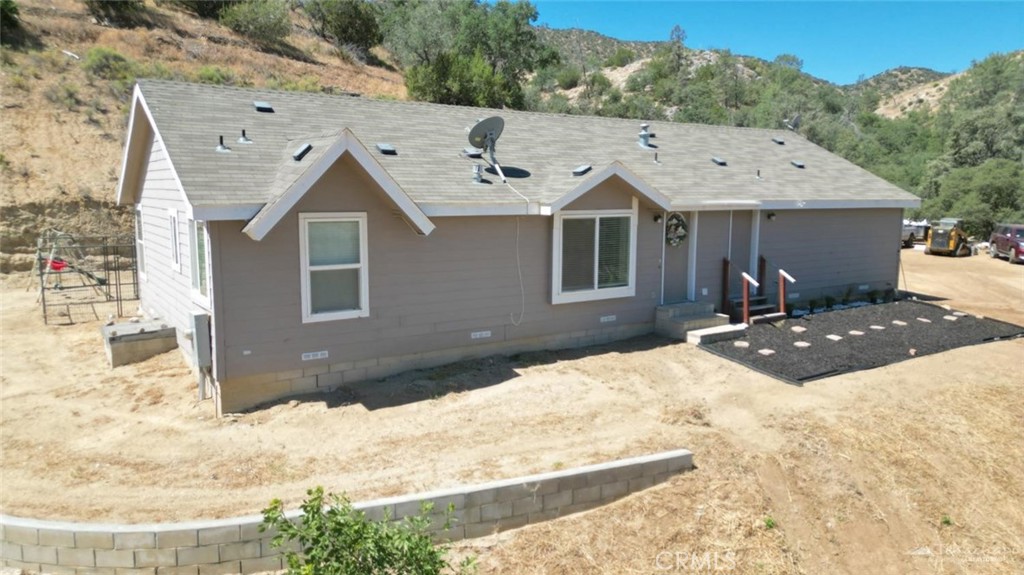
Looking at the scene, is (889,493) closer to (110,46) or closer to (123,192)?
(123,192)

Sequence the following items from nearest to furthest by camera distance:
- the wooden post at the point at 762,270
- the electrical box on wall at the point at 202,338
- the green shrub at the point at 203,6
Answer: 1. the electrical box on wall at the point at 202,338
2. the wooden post at the point at 762,270
3. the green shrub at the point at 203,6

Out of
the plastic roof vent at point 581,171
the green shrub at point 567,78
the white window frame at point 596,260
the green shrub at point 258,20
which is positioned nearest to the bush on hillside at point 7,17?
the green shrub at point 258,20

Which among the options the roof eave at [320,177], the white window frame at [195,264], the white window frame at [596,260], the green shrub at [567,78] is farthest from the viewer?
the green shrub at [567,78]

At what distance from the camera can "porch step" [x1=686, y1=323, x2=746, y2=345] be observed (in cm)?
1230

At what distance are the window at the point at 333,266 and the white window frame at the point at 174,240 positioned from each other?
3.00m

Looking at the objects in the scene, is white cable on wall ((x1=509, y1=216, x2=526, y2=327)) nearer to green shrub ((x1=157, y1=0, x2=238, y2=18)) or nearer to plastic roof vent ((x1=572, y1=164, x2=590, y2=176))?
plastic roof vent ((x1=572, y1=164, x2=590, y2=176))

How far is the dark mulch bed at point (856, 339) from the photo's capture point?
444 inches

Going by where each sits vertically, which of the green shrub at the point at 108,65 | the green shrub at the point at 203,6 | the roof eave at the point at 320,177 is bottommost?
the roof eave at the point at 320,177

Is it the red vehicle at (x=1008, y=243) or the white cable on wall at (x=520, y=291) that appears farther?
the red vehicle at (x=1008, y=243)

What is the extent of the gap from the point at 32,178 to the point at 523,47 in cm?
3126

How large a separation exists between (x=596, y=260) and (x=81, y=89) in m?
25.8

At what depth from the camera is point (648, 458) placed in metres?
7.33

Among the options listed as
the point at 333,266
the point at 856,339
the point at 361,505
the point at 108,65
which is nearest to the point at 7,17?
the point at 108,65

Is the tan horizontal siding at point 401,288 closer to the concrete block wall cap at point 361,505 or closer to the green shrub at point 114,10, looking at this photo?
the concrete block wall cap at point 361,505
